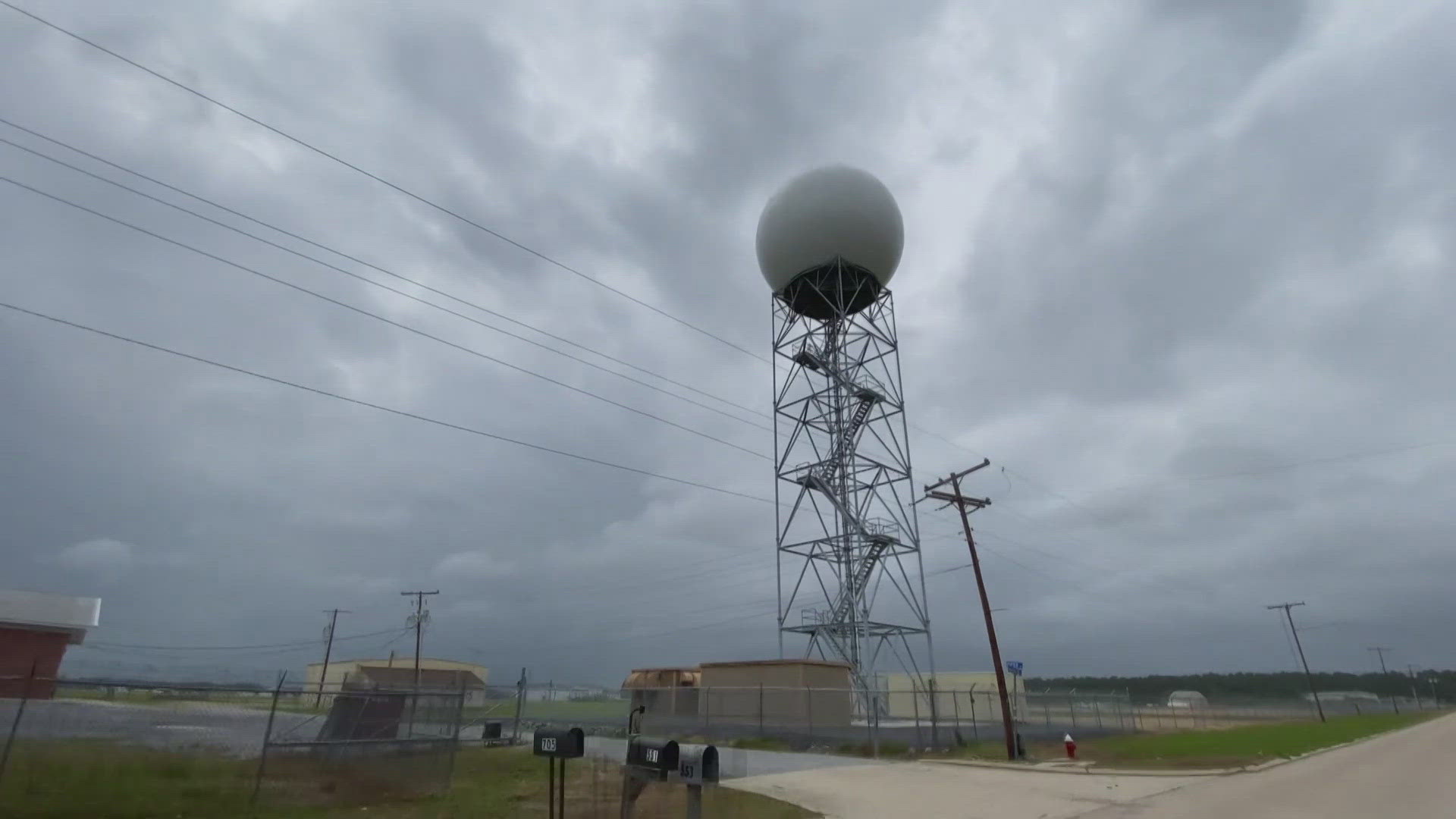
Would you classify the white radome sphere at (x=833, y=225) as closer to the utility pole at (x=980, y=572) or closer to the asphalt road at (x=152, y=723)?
the utility pole at (x=980, y=572)

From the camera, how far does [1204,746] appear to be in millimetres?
26672

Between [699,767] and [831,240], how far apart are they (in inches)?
1039

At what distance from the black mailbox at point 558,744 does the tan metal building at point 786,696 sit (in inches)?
722

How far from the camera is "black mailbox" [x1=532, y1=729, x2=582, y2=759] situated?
7859mm

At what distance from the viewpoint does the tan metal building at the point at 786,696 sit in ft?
87.9

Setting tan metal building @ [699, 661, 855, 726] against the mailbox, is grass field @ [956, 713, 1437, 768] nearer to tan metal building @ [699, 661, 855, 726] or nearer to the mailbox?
tan metal building @ [699, 661, 855, 726]

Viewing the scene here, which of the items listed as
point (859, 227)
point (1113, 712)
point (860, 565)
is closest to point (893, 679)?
point (1113, 712)

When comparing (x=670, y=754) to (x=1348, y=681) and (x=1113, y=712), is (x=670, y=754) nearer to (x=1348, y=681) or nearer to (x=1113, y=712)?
(x=1113, y=712)

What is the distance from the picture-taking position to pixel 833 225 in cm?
3100

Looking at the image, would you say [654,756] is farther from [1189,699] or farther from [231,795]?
[1189,699]

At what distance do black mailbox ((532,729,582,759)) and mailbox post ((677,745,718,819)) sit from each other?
125 centimetres

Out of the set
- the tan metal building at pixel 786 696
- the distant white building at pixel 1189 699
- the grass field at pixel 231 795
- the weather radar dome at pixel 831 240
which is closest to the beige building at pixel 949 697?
the tan metal building at pixel 786 696

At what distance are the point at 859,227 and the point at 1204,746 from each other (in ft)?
71.7

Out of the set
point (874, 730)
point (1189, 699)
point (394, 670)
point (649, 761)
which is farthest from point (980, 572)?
point (1189, 699)
